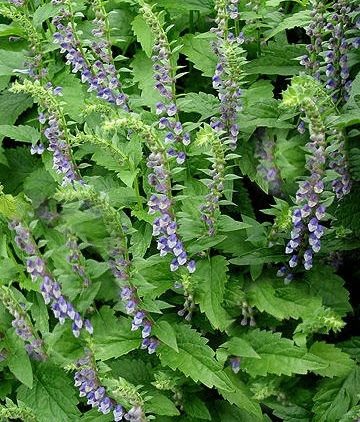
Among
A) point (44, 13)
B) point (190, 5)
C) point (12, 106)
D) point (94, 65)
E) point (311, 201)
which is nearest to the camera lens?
point (311, 201)

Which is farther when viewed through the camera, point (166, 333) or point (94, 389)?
point (166, 333)

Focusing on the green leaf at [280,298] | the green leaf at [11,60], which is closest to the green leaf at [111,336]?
the green leaf at [280,298]

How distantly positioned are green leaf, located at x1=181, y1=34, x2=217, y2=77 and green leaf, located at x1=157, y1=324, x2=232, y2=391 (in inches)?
53.1

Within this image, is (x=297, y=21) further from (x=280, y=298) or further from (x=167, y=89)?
(x=280, y=298)

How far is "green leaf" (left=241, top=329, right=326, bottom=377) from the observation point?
9.48 feet

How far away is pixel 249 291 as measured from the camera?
3.17 meters

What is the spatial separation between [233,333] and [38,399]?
0.98m

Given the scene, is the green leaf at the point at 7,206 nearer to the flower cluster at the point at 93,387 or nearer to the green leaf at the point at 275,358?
the flower cluster at the point at 93,387

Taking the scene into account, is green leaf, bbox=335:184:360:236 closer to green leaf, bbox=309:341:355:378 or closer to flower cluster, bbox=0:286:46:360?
green leaf, bbox=309:341:355:378

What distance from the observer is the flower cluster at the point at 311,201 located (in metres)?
2.50

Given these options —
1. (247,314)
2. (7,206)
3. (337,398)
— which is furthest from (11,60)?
(337,398)

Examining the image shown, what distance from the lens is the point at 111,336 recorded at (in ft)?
9.93

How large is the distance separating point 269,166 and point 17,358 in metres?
1.50

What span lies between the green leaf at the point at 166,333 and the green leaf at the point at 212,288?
17 cm
